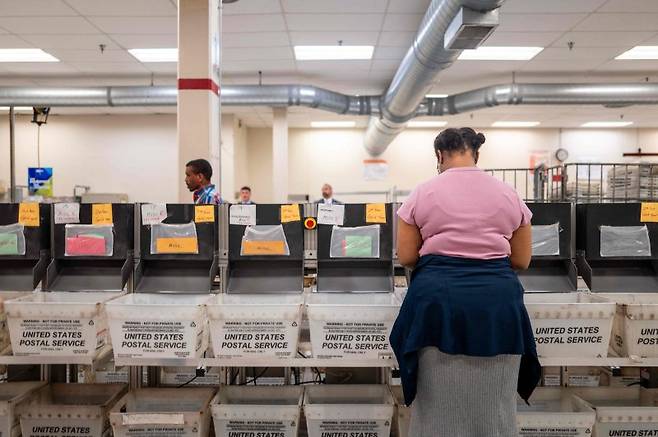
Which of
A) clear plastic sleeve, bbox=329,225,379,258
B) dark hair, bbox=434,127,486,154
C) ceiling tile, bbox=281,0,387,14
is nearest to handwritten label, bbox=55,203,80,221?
clear plastic sleeve, bbox=329,225,379,258

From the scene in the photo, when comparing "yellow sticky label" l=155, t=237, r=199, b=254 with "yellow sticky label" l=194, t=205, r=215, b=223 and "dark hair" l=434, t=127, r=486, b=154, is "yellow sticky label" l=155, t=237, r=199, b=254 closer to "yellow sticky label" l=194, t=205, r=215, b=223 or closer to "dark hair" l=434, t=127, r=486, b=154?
"yellow sticky label" l=194, t=205, r=215, b=223

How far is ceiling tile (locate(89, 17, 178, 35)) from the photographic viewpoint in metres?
4.86

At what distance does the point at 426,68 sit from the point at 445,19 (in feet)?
4.01

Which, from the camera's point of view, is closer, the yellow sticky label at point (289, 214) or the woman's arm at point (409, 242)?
the woman's arm at point (409, 242)

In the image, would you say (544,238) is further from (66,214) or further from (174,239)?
(66,214)

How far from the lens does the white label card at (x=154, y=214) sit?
7.55ft

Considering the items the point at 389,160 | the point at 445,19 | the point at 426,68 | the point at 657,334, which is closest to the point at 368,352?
the point at 657,334

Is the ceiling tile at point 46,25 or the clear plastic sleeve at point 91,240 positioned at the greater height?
the ceiling tile at point 46,25

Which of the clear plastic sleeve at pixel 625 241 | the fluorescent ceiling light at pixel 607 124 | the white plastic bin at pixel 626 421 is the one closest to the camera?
the white plastic bin at pixel 626 421

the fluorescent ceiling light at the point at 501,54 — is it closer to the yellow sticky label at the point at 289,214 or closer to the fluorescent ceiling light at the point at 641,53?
the fluorescent ceiling light at the point at 641,53

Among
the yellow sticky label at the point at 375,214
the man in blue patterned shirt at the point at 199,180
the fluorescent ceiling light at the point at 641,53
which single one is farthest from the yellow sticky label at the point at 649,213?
the fluorescent ceiling light at the point at 641,53

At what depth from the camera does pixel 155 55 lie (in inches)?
239

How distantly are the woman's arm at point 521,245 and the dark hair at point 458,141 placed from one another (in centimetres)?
32

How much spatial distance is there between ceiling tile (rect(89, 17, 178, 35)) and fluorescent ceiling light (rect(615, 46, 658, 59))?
528cm
